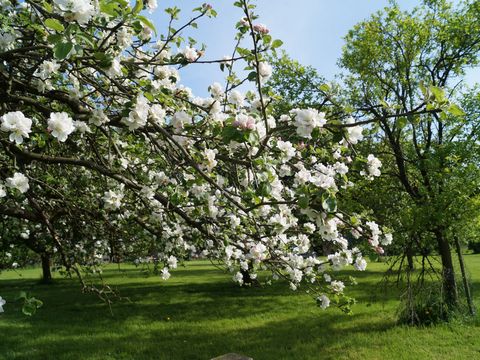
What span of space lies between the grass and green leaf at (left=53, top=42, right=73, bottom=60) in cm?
594

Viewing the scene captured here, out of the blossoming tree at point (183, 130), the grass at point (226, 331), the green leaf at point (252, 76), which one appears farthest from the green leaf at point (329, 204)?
the grass at point (226, 331)

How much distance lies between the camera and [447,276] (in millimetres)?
9422

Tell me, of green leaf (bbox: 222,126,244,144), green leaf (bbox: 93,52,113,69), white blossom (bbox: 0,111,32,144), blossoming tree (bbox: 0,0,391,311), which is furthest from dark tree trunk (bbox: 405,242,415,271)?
white blossom (bbox: 0,111,32,144)

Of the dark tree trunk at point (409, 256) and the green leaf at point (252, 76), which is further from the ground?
the green leaf at point (252, 76)

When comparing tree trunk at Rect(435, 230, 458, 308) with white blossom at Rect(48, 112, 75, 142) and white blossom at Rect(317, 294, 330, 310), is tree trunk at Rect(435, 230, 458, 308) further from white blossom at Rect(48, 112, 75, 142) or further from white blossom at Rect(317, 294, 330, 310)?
white blossom at Rect(48, 112, 75, 142)

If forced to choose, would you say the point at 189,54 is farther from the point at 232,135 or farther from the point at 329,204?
the point at 329,204

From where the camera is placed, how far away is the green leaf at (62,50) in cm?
170

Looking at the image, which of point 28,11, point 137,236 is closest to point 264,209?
point 28,11

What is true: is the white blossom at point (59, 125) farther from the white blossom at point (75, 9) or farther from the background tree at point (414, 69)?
the background tree at point (414, 69)

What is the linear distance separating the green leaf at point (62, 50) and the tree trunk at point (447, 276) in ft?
29.3

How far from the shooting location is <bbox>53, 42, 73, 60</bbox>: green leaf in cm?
170

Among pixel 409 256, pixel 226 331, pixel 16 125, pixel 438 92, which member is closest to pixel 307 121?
pixel 438 92

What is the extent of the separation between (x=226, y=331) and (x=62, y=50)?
874 centimetres

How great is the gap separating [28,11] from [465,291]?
980cm
